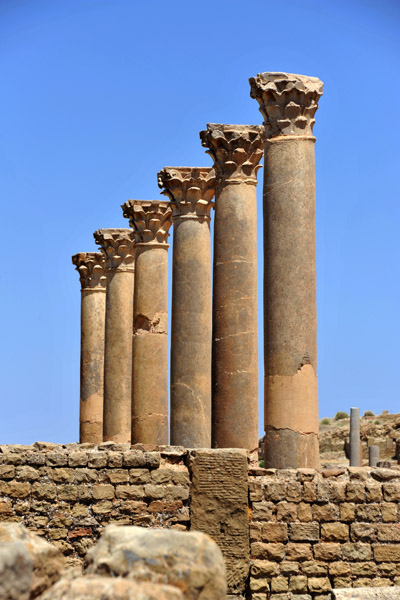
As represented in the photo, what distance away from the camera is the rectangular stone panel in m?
12.6

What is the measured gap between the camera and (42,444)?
549 inches

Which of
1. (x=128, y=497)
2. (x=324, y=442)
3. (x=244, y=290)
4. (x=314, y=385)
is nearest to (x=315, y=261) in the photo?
(x=314, y=385)

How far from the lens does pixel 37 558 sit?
20.0 ft

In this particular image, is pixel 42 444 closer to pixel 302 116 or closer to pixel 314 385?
pixel 314 385

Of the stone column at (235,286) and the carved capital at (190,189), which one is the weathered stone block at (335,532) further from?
the carved capital at (190,189)

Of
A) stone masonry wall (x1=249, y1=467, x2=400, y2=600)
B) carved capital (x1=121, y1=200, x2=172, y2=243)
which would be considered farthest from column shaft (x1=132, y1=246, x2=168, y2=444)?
stone masonry wall (x1=249, y1=467, x2=400, y2=600)

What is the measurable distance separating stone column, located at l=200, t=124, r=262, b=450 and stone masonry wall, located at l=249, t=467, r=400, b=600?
13.8ft

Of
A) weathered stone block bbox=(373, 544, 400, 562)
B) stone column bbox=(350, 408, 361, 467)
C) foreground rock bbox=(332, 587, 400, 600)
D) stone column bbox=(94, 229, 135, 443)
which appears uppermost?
stone column bbox=(94, 229, 135, 443)

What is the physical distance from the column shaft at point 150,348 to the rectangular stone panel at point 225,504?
9961 millimetres

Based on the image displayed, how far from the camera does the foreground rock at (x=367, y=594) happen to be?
1032cm

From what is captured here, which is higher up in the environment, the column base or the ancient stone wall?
the column base

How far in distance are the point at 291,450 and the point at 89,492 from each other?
A: 2.95 m

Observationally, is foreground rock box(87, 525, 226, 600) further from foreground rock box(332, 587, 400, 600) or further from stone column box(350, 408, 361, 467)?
stone column box(350, 408, 361, 467)

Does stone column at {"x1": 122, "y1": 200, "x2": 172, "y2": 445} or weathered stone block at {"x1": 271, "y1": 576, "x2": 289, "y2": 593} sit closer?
weathered stone block at {"x1": 271, "y1": 576, "x2": 289, "y2": 593}
